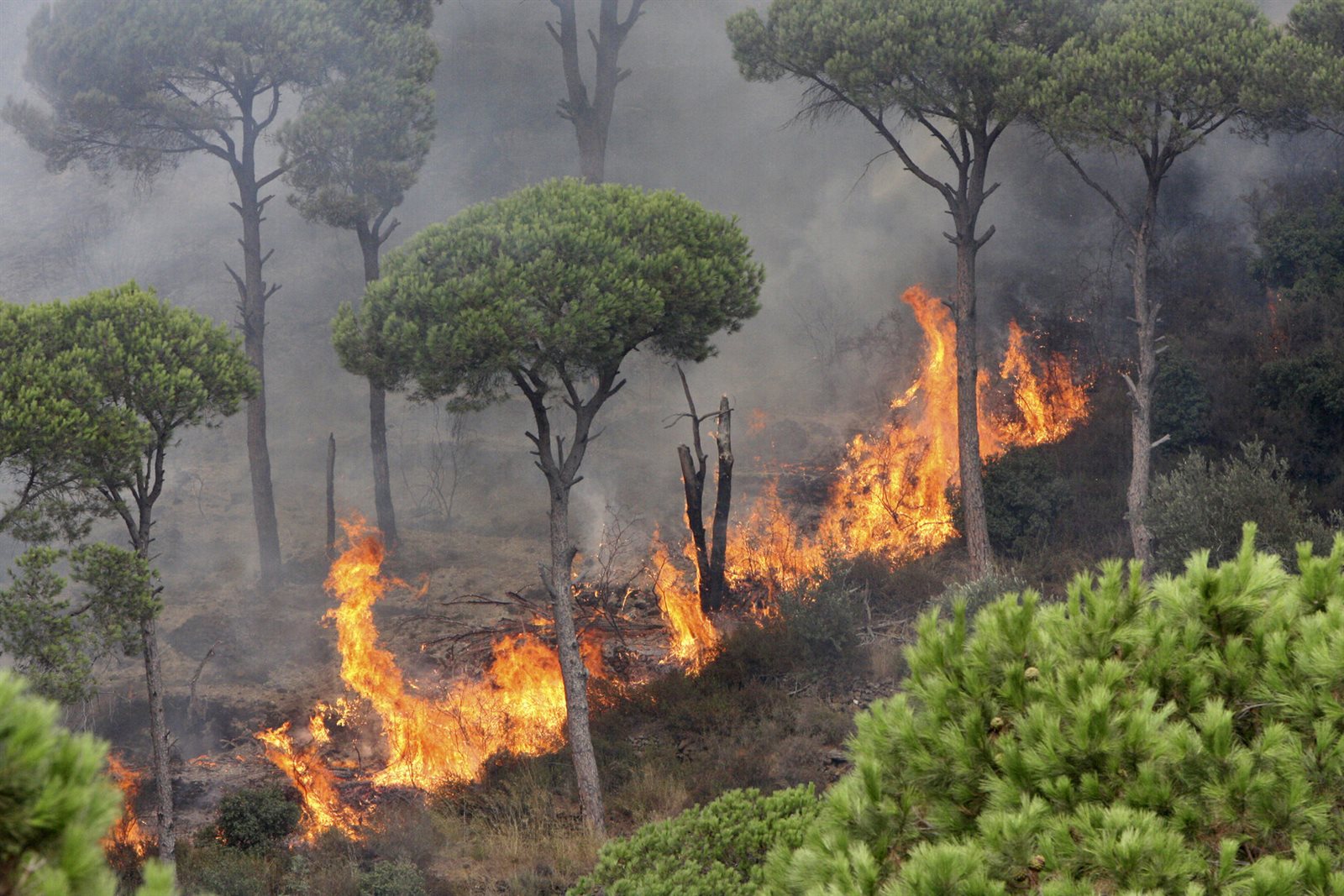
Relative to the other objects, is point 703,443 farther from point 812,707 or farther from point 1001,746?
point 1001,746

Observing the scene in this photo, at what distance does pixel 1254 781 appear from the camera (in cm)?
229

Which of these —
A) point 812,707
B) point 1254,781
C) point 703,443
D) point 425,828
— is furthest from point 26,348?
point 703,443

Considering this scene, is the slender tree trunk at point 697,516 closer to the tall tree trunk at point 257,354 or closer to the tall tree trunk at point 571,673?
the tall tree trunk at point 571,673

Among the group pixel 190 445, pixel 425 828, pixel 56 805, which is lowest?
pixel 425 828

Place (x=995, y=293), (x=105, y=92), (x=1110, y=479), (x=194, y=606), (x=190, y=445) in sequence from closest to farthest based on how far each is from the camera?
(x=1110, y=479)
(x=105, y=92)
(x=194, y=606)
(x=995, y=293)
(x=190, y=445)

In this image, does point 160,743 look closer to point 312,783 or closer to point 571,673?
point 312,783

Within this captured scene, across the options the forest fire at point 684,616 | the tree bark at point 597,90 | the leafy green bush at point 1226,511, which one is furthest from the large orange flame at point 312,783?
the tree bark at point 597,90

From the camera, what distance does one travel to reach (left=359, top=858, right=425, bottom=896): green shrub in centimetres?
1048

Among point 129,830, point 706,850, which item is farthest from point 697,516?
point 706,850

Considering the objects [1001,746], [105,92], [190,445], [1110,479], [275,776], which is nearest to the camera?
[1001,746]

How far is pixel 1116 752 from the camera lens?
241cm

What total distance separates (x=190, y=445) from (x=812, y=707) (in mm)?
23434

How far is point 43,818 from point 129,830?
13327mm

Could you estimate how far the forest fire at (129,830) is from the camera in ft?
40.1
